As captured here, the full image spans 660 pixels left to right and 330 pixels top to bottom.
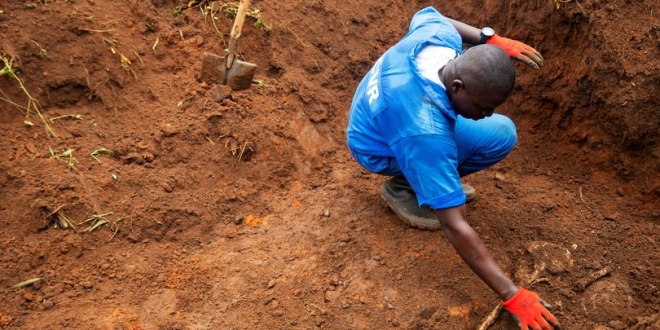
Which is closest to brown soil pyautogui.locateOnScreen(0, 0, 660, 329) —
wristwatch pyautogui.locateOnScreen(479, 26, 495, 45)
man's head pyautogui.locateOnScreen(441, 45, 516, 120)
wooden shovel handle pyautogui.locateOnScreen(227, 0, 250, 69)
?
wooden shovel handle pyautogui.locateOnScreen(227, 0, 250, 69)

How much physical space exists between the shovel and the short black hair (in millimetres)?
1720

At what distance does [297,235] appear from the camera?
2922 millimetres

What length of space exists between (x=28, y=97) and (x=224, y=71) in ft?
3.72

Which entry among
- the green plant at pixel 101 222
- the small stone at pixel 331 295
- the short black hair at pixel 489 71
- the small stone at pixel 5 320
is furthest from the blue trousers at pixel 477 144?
the small stone at pixel 5 320

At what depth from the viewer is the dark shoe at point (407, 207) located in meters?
2.89

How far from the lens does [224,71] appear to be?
3.50 metres

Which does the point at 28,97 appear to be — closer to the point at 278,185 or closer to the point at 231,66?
the point at 231,66

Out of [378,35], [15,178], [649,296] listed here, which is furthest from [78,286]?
[378,35]

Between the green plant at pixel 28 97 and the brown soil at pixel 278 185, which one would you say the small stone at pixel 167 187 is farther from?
the green plant at pixel 28 97

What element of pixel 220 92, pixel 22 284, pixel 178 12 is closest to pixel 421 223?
pixel 220 92

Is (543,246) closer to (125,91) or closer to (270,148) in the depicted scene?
(270,148)

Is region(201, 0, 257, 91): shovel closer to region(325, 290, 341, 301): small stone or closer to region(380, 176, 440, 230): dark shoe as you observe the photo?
region(380, 176, 440, 230): dark shoe

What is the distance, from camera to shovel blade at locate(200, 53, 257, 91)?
348 cm

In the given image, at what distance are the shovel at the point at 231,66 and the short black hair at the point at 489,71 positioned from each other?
1.72 meters
